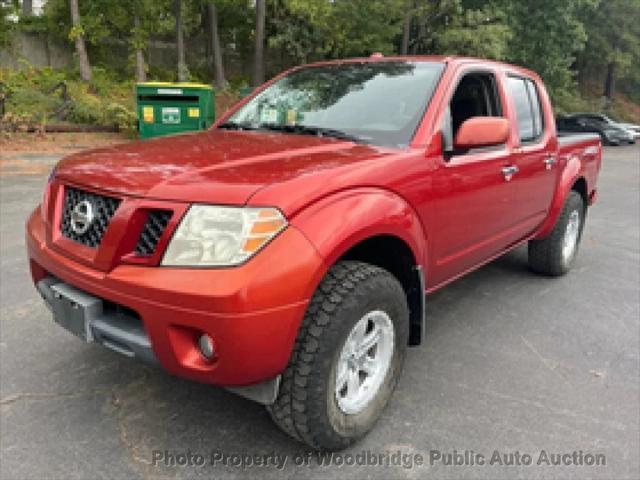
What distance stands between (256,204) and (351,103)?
1450 millimetres

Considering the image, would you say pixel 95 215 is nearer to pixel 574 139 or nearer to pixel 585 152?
pixel 574 139

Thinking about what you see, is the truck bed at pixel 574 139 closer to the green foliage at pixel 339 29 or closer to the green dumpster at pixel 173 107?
the green dumpster at pixel 173 107

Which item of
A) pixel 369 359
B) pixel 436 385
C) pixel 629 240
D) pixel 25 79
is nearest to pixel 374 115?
pixel 369 359

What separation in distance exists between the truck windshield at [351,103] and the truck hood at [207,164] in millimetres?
203

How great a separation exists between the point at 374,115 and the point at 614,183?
1143 cm

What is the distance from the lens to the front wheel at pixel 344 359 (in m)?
2.12

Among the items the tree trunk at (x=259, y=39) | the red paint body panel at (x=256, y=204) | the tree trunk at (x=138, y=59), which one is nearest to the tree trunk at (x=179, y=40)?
the tree trunk at (x=138, y=59)

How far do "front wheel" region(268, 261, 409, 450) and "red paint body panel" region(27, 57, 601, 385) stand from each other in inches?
4.9

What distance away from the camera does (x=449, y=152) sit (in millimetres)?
2934

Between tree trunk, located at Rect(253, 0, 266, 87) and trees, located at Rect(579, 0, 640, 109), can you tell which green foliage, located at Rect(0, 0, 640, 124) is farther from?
trees, located at Rect(579, 0, 640, 109)

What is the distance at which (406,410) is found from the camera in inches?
109

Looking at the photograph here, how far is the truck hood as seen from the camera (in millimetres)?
2043

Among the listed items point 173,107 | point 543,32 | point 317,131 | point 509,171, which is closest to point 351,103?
point 317,131

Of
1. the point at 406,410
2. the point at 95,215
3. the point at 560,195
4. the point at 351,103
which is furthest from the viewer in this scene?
the point at 560,195
